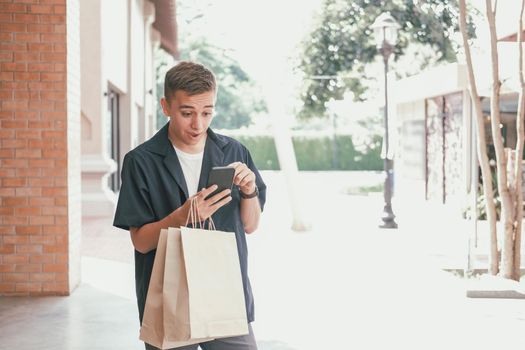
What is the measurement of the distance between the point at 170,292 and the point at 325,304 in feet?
18.4

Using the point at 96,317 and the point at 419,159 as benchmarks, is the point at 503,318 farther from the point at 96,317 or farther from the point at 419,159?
the point at 419,159

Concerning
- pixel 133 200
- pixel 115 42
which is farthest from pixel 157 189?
pixel 115 42

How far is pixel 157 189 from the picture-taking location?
10.3 feet

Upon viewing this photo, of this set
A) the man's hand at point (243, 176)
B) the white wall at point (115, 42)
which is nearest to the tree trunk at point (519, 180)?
the man's hand at point (243, 176)

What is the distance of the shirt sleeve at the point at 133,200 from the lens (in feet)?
10.1

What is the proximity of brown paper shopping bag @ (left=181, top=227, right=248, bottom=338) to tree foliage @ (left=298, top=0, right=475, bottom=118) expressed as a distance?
98.7 ft

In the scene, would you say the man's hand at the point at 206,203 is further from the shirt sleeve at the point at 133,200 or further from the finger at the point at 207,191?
the shirt sleeve at the point at 133,200

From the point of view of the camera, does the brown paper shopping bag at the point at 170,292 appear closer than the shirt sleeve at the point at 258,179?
Yes

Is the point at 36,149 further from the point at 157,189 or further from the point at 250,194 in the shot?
the point at 250,194

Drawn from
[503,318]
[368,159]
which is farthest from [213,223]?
[368,159]

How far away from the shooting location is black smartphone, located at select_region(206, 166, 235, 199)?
2896mm

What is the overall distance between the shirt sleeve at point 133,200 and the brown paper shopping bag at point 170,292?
236mm

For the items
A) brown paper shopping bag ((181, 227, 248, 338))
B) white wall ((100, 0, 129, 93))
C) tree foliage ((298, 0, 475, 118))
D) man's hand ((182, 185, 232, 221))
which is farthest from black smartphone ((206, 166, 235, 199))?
tree foliage ((298, 0, 475, 118))

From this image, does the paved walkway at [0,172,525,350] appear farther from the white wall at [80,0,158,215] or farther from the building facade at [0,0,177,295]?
the white wall at [80,0,158,215]
